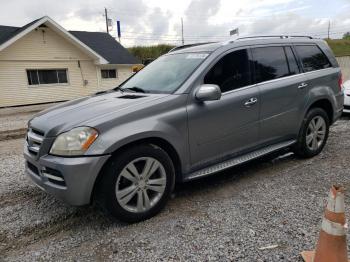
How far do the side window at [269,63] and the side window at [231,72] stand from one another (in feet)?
0.63

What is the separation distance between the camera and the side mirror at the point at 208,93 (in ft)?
11.9

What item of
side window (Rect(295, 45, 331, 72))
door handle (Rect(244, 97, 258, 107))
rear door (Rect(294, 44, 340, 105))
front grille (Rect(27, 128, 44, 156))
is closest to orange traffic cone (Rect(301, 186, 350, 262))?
door handle (Rect(244, 97, 258, 107))

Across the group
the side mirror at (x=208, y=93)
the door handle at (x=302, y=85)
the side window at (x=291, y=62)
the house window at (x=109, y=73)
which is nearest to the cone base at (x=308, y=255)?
the side mirror at (x=208, y=93)

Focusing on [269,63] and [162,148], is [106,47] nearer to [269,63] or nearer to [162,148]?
[269,63]

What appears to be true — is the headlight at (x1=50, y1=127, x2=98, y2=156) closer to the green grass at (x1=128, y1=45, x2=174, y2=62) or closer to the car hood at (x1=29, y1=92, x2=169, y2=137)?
the car hood at (x1=29, y1=92, x2=169, y2=137)

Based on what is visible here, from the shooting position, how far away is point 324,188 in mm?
4148

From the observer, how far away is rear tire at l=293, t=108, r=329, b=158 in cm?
506

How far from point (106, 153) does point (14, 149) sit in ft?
16.7

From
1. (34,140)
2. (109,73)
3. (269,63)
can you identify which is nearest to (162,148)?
(34,140)

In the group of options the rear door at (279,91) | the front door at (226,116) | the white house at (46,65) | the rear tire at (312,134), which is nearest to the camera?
the front door at (226,116)

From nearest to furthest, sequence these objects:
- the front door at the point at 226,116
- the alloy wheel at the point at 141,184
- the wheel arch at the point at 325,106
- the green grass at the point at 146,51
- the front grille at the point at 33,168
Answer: the alloy wheel at the point at 141,184 < the front grille at the point at 33,168 < the front door at the point at 226,116 < the wheel arch at the point at 325,106 < the green grass at the point at 146,51

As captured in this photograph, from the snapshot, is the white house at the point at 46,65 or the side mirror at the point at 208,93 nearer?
the side mirror at the point at 208,93

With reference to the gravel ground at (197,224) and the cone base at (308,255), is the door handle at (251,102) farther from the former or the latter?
the cone base at (308,255)

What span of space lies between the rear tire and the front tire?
2485 mm
